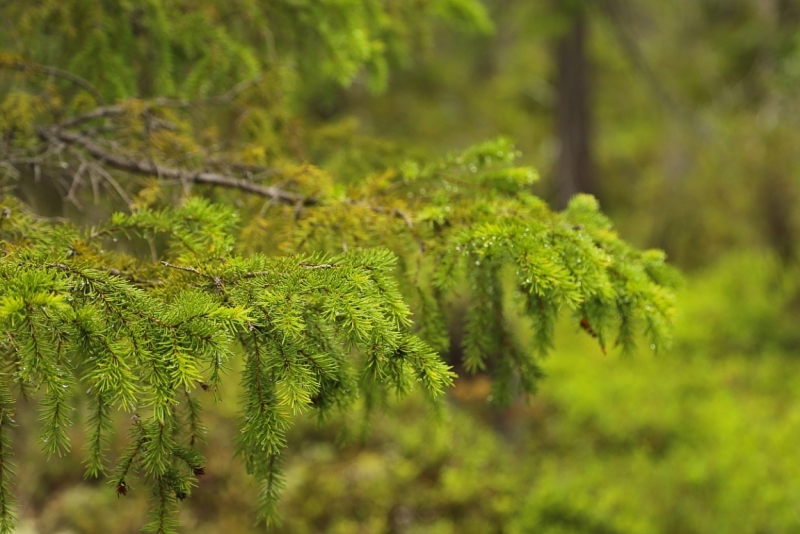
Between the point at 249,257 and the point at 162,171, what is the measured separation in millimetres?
565

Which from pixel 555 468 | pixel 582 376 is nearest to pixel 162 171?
pixel 555 468

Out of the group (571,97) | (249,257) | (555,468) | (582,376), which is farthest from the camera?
(571,97)

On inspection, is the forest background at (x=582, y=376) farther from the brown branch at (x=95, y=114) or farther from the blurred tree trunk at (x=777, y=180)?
the brown branch at (x=95, y=114)

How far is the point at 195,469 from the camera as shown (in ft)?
4.45

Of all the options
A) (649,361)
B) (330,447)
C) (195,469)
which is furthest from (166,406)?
(649,361)

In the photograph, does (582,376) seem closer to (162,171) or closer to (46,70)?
(162,171)

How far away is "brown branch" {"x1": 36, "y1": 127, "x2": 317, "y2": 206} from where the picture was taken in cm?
206

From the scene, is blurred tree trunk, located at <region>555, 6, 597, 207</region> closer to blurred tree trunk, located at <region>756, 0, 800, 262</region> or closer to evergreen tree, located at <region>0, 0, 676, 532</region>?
blurred tree trunk, located at <region>756, 0, 800, 262</region>

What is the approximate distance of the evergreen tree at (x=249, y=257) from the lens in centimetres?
127

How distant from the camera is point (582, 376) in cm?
742

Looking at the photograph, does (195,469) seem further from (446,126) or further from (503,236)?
(446,126)

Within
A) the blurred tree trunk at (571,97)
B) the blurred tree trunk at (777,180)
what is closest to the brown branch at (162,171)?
the blurred tree trunk at (571,97)

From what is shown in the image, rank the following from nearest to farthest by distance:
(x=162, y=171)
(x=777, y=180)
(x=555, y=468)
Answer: (x=162, y=171)
(x=555, y=468)
(x=777, y=180)

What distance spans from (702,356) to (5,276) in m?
7.92
